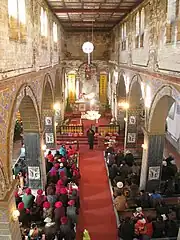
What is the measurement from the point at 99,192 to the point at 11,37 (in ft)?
28.1

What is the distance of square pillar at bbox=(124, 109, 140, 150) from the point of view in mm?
18031

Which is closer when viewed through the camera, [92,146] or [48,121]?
[48,121]

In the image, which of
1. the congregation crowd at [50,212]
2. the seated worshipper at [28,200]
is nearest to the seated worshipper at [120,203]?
the congregation crowd at [50,212]

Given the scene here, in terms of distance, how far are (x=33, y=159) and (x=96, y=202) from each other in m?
3.50

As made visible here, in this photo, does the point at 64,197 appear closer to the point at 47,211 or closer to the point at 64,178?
the point at 47,211

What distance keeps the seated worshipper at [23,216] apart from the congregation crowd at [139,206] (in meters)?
3.38

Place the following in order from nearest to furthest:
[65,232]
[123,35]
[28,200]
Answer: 1. [65,232]
2. [28,200]
3. [123,35]

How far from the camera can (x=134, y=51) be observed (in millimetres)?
15359

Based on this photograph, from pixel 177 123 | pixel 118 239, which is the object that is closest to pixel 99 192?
pixel 118 239

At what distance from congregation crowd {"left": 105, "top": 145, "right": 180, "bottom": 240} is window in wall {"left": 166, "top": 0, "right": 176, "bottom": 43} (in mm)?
6173

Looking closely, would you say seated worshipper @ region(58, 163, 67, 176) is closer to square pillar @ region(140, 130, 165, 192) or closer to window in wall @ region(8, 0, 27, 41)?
square pillar @ region(140, 130, 165, 192)

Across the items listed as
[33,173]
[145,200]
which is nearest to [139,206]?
[145,200]

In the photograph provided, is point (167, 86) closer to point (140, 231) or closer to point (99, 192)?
point (140, 231)

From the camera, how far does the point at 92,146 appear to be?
1936 cm
